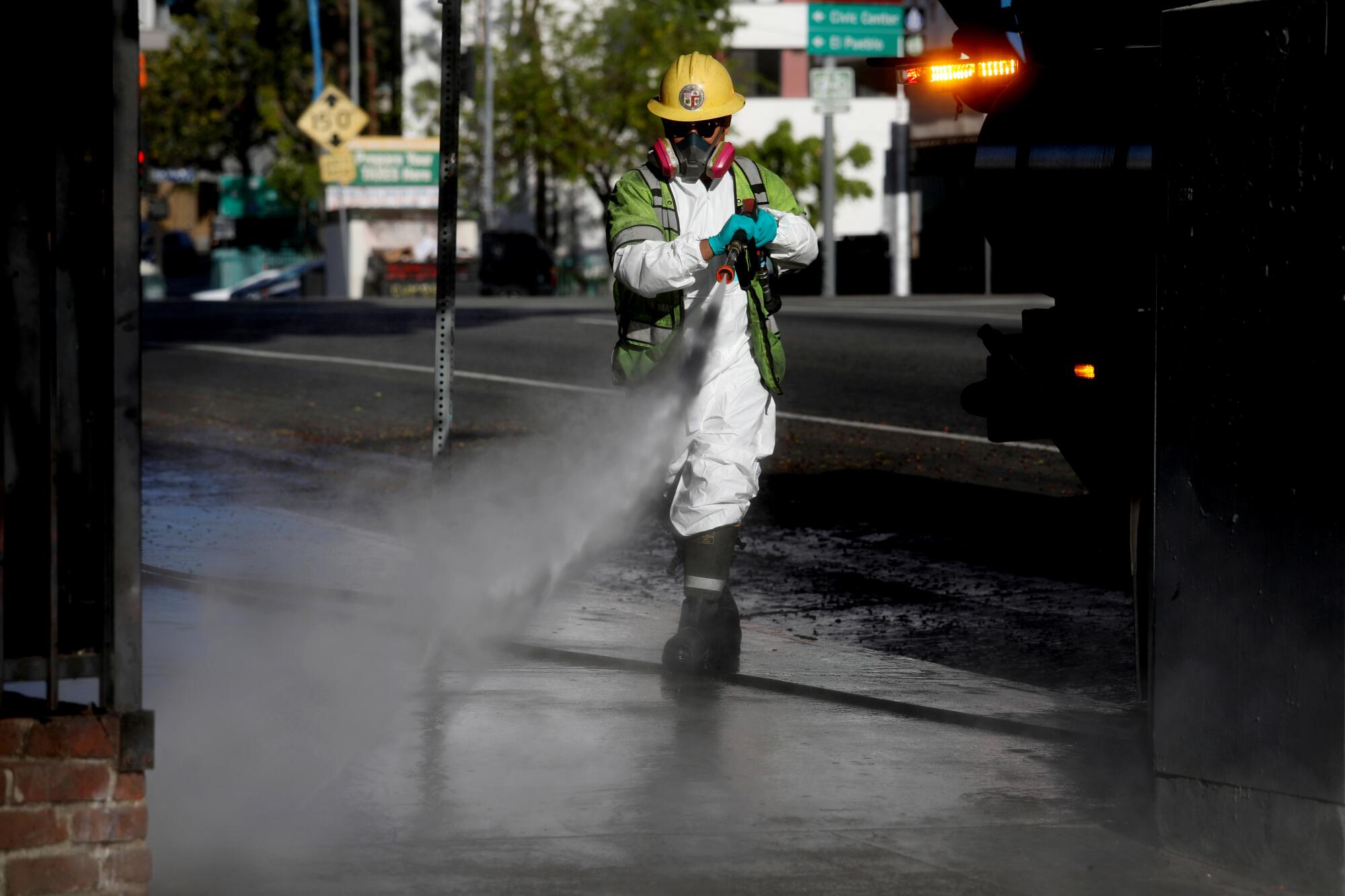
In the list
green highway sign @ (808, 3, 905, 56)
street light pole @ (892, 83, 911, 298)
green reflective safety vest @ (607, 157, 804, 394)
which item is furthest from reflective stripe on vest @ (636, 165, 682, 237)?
street light pole @ (892, 83, 911, 298)

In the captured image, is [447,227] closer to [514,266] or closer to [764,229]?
[764,229]

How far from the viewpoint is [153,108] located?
62312 mm

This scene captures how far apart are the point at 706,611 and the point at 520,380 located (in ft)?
31.4

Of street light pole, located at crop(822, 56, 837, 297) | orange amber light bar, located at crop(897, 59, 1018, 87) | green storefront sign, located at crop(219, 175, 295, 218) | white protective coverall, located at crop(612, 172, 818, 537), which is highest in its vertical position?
green storefront sign, located at crop(219, 175, 295, 218)

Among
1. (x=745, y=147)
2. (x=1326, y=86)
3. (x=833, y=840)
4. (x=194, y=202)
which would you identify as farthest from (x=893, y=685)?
(x=194, y=202)

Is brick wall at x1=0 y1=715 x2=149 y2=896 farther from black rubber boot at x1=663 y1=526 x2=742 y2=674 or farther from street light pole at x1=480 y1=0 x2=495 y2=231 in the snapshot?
street light pole at x1=480 y1=0 x2=495 y2=231

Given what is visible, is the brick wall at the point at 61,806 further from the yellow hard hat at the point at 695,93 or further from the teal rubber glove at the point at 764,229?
the yellow hard hat at the point at 695,93

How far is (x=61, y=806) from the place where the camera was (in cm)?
367

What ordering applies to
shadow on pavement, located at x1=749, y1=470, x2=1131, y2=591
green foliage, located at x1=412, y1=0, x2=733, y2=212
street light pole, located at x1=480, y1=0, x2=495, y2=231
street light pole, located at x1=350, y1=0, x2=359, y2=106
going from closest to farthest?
shadow on pavement, located at x1=749, y1=470, x2=1131, y2=591 → street light pole, located at x1=480, y1=0, x2=495, y2=231 → green foliage, located at x1=412, y1=0, x2=733, y2=212 → street light pole, located at x1=350, y1=0, x2=359, y2=106

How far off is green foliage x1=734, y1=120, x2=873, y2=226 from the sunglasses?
45896 mm

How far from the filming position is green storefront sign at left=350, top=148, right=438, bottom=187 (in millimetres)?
47594

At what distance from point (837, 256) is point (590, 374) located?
922 inches

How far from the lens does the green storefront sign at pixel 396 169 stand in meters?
47.6

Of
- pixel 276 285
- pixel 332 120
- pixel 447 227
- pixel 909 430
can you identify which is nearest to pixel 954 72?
pixel 447 227
